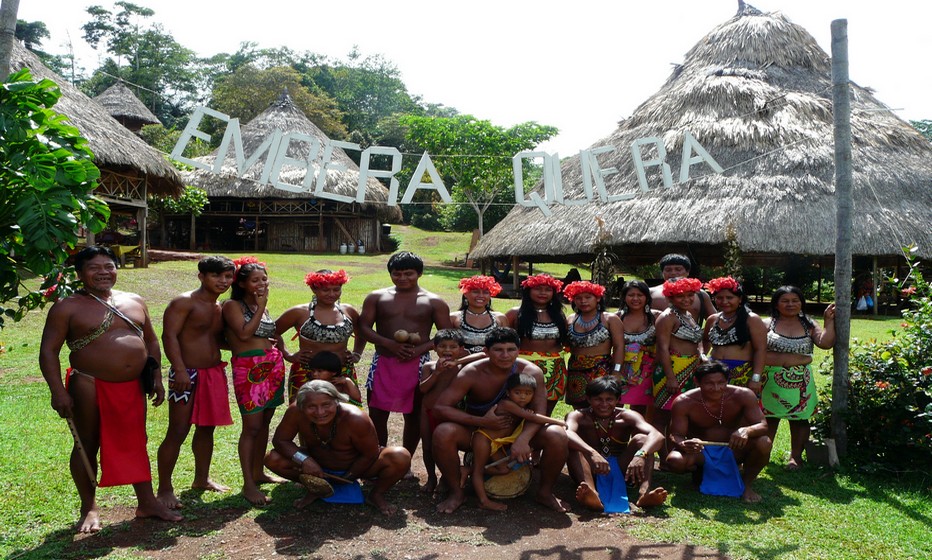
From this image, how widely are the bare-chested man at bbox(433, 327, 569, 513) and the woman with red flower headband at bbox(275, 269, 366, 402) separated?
2.52ft

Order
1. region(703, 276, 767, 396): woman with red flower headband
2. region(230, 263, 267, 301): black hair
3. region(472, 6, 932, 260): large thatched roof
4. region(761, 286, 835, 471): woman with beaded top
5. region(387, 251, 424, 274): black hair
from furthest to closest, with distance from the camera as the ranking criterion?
1. region(472, 6, 932, 260): large thatched roof
2. region(761, 286, 835, 471): woman with beaded top
3. region(703, 276, 767, 396): woman with red flower headband
4. region(387, 251, 424, 274): black hair
5. region(230, 263, 267, 301): black hair

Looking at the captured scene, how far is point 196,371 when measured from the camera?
170 inches

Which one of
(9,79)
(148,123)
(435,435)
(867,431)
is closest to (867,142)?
(867,431)

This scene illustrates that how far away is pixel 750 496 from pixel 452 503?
1839 mm

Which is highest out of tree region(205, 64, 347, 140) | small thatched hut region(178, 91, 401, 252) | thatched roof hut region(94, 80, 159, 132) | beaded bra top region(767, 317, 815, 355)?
tree region(205, 64, 347, 140)

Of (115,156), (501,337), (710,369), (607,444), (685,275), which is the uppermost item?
(115,156)

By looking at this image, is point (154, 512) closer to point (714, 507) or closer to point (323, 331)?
point (323, 331)

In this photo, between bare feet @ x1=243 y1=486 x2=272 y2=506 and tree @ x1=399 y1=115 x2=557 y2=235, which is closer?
bare feet @ x1=243 y1=486 x2=272 y2=506

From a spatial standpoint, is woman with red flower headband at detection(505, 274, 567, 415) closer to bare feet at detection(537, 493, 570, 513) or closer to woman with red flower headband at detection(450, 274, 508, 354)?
woman with red flower headband at detection(450, 274, 508, 354)

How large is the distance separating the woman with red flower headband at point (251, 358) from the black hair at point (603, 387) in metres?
1.97

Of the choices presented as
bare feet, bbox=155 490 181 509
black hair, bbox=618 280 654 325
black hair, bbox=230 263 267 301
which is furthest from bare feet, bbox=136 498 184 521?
black hair, bbox=618 280 654 325

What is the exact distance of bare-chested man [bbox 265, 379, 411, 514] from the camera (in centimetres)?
407

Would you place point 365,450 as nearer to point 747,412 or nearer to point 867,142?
point 747,412

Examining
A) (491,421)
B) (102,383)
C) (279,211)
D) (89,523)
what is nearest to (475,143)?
(279,211)
